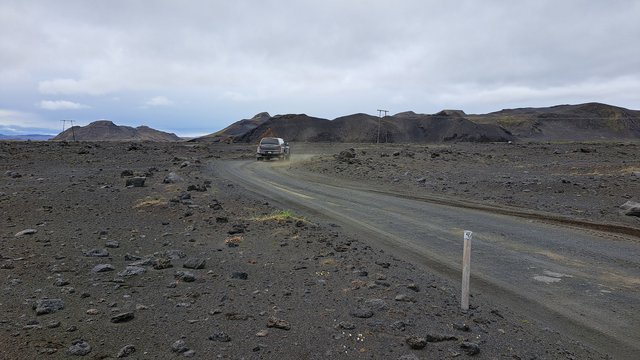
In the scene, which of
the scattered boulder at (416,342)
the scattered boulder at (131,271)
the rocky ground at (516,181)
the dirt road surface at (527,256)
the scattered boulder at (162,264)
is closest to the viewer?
the scattered boulder at (416,342)

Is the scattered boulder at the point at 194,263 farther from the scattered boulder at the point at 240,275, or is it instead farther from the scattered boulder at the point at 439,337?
the scattered boulder at the point at 439,337

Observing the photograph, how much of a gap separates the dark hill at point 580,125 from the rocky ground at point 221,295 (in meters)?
108

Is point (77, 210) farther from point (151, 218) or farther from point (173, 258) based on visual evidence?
point (173, 258)

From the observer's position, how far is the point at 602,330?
5633 mm

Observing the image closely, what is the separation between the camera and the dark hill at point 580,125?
361ft

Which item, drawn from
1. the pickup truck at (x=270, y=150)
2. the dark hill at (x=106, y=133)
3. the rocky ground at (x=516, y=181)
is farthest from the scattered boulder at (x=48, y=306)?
the dark hill at (x=106, y=133)

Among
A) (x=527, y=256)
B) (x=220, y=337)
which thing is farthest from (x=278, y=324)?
(x=527, y=256)

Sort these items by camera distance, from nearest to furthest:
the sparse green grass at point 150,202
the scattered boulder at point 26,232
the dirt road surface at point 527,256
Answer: the dirt road surface at point 527,256
the scattered boulder at point 26,232
the sparse green grass at point 150,202

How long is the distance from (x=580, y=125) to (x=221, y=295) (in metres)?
132

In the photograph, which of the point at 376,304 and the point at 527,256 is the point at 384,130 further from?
the point at 376,304

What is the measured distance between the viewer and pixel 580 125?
117438mm

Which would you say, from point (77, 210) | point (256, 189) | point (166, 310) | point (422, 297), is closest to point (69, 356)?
point (166, 310)

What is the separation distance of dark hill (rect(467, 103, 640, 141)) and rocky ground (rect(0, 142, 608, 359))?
353 ft

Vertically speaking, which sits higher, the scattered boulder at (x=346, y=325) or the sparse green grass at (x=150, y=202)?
the sparse green grass at (x=150, y=202)
